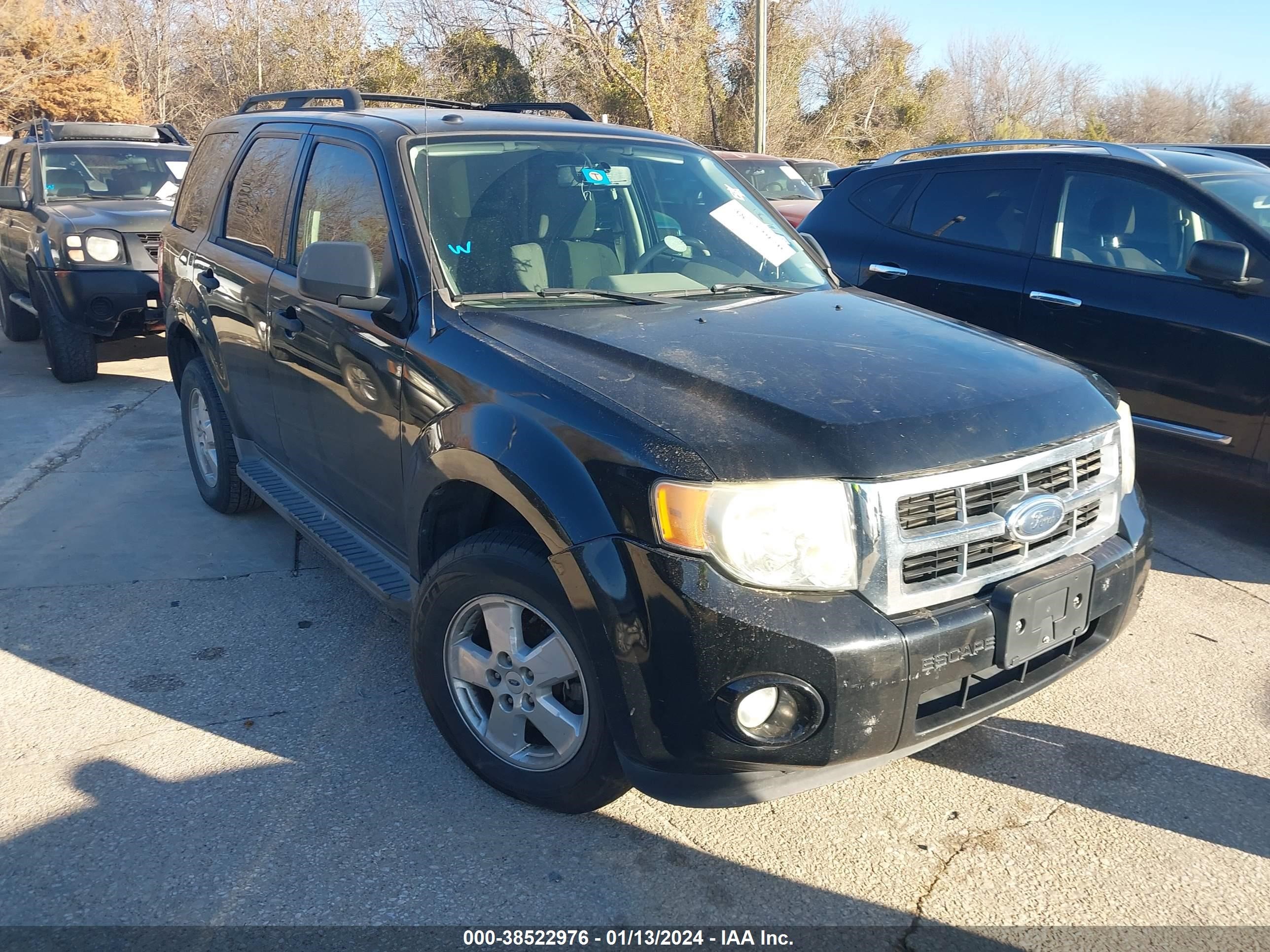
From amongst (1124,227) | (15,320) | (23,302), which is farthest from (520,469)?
(15,320)

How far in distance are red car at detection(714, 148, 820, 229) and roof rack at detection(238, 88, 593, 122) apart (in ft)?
28.7

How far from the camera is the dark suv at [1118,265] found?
464 centimetres

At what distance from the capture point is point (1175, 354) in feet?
15.8

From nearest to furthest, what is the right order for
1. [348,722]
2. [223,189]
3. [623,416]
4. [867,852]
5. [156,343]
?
[623,416] → [867,852] → [348,722] → [223,189] → [156,343]

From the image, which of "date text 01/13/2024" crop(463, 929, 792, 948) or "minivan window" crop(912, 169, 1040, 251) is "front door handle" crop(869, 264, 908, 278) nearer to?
"minivan window" crop(912, 169, 1040, 251)

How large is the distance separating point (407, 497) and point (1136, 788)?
2260mm

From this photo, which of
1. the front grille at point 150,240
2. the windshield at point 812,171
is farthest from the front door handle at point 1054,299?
the windshield at point 812,171

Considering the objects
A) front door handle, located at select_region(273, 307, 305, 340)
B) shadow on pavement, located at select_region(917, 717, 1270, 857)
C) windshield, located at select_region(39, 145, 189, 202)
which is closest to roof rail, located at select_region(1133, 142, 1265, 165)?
shadow on pavement, located at select_region(917, 717, 1270, 857)

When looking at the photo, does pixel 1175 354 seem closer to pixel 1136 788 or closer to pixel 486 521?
pixel 1136 788

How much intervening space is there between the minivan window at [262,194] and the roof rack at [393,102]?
0.28m

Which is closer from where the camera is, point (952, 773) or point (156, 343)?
point (952, 773)

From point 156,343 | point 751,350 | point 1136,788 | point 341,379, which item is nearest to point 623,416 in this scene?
point 751,350

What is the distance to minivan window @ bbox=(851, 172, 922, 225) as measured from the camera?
6.23 meters

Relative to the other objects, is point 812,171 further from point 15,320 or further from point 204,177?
point 204,177
